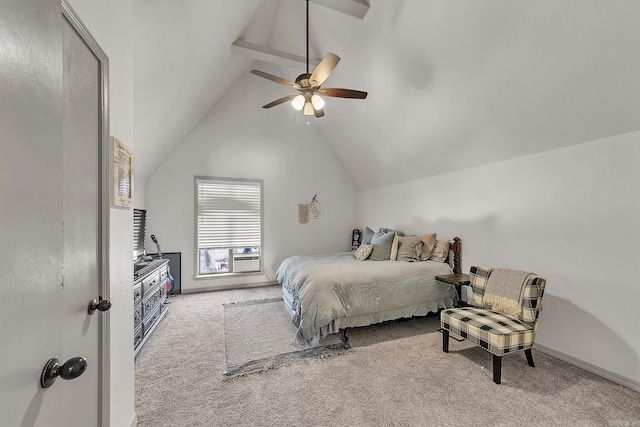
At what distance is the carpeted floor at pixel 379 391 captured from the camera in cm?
172

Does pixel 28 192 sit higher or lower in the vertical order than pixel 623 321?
higher

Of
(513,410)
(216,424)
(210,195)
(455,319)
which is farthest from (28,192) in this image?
(210,195)

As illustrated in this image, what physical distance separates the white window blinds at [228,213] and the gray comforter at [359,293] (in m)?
1.85

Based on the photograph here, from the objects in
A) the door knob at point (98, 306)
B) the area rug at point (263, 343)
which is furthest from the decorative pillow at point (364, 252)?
the door knob at point (98, 306)

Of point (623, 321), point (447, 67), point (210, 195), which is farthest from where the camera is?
point (210, 195)

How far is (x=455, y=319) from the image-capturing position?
2432 mm

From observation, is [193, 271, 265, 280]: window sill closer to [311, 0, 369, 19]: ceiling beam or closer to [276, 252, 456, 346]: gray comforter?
[276, 252, 456, 346]: gray comforter

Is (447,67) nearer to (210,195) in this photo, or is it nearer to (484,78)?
(484,78)

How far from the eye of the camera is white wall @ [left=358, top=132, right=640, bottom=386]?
207cm

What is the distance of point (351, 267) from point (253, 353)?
142cm

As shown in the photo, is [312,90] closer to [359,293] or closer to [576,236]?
[359,293]

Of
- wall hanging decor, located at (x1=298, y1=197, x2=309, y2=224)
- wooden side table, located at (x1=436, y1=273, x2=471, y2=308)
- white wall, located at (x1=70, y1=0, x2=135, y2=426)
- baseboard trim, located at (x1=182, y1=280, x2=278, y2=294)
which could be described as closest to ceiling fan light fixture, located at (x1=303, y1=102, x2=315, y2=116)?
white wall, located at (x1=70, y1=0, x2=135, y2=426)

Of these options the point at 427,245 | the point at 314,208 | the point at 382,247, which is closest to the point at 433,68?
the point at 427,245

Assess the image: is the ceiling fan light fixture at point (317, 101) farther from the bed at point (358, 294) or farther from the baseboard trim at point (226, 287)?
the baseboard trim at point (226, 287)
